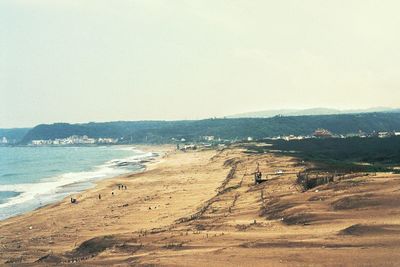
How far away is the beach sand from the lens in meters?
16.4

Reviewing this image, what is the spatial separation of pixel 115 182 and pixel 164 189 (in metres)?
14.6

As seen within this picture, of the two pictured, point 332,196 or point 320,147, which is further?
point 320,147

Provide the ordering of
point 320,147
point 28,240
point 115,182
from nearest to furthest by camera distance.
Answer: point 28,240
point 115,182
point 320,147

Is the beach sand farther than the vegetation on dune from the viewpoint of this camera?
No

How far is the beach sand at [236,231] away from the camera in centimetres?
1636

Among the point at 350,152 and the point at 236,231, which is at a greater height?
the point at 236,231

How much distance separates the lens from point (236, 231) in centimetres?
2134

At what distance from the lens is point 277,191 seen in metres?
32.9

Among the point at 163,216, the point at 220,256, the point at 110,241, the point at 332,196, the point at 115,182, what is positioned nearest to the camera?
the point at 220,256

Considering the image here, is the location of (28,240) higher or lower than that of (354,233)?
lower

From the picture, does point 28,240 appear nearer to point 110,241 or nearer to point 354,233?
point 110,241

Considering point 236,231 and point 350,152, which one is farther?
point 350,152

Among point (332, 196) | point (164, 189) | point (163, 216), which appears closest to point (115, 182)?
point (164, 189)

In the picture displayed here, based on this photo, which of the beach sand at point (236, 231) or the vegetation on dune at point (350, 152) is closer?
the beach sand at point (236, 231)
